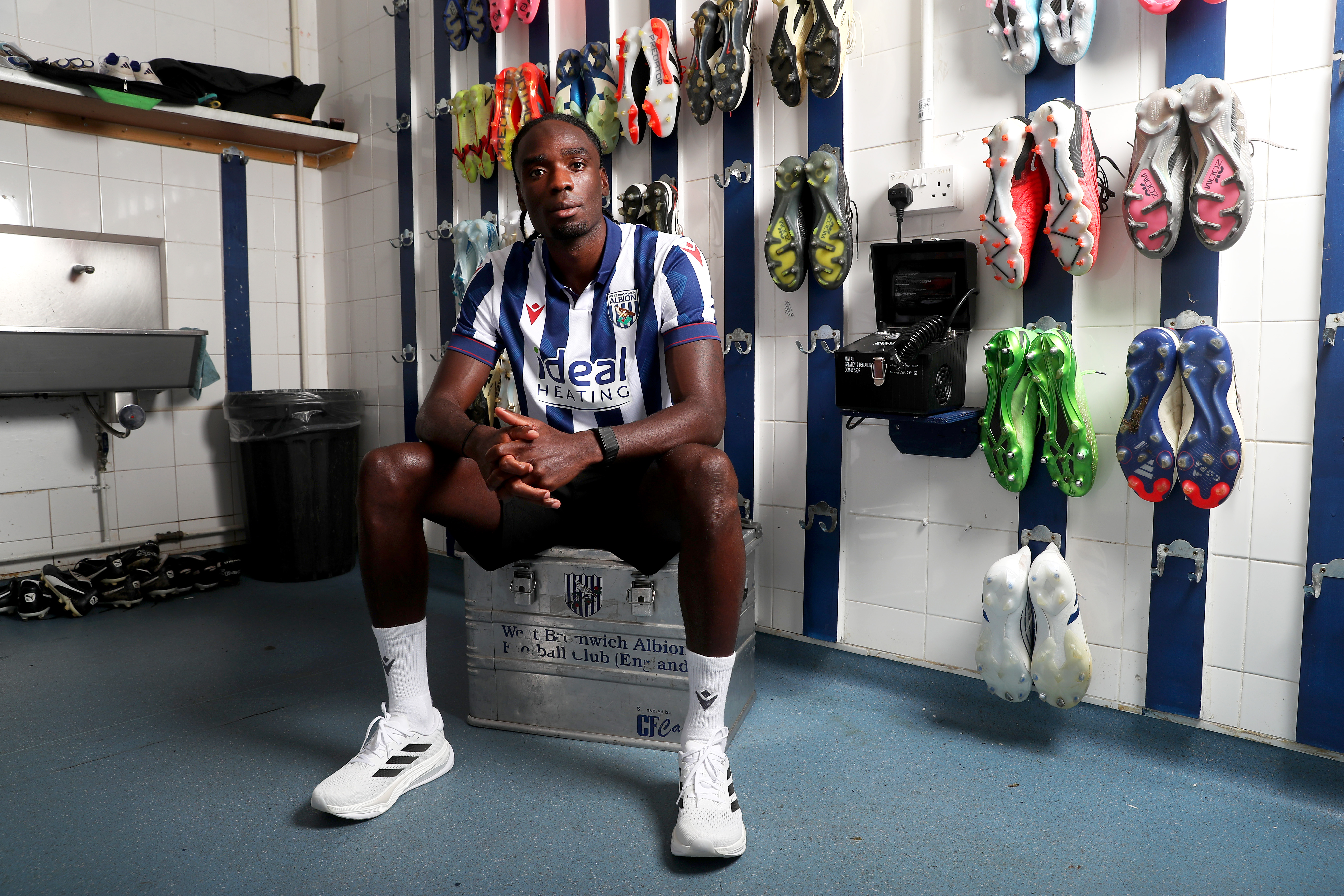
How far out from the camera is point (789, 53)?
2.14m

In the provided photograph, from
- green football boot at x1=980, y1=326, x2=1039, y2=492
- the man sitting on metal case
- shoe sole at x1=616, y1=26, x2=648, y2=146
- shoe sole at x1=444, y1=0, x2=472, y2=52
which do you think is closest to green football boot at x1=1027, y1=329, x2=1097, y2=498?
green football boot at x1=980, y1=326, x2=1039, y2=492

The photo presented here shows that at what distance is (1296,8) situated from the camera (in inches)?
61.8

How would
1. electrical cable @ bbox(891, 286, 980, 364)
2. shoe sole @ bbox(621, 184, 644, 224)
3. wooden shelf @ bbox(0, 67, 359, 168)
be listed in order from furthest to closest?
wooden shelf @ bbox(0, 67, 359, 168)
shoe sole @ bbox(621, 184, 644, 224)
electrical cable @ bbox(891, 286, 980, 364)

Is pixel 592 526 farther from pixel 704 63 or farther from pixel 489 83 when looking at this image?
pixel 489 83

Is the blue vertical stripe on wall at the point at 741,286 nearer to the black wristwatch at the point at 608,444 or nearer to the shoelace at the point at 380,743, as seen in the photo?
the black wristwatch at the point at 608,444

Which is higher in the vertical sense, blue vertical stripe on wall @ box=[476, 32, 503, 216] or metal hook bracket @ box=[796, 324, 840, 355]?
blue vertical stripe on wall @ box=[476, 32, 503, 216]

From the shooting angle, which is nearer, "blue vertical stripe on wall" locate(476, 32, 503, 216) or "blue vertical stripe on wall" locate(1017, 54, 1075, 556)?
"blue vertical stripe on wall" locate(1017, 54, 1075, 556)

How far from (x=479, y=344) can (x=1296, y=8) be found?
68.9 inches

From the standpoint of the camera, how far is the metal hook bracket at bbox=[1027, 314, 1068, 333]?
6.08ft

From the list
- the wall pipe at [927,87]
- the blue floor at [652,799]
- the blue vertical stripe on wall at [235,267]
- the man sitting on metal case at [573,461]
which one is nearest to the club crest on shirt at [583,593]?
the man sitting on metal case at [573,461]

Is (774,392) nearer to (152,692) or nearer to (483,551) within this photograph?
(483,551)

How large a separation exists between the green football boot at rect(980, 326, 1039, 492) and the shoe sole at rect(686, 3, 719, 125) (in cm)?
105

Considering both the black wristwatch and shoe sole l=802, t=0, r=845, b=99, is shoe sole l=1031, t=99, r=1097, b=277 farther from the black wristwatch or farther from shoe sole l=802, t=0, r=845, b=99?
the black wristwatch

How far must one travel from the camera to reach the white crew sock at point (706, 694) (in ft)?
5.09
